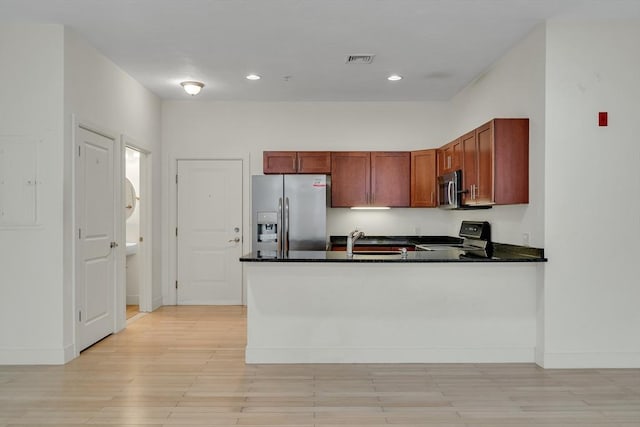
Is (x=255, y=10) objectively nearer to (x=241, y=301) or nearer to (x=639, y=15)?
(x=639, y=15)

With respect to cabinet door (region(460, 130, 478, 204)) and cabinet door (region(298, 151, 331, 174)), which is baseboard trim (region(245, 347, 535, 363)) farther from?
cabinet door (region(298, 151, 331, 174))

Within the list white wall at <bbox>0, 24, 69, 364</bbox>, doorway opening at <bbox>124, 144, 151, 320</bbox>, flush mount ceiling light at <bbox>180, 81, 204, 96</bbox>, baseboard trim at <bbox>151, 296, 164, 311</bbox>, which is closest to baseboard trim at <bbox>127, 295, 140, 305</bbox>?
doorway opening at <bbox>124, 144, 151, 320</bbox>

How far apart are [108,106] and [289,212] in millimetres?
2381

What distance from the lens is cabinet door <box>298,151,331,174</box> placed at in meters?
6.39

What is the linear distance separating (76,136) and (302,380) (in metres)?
2.82

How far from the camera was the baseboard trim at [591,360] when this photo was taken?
381 centimetres

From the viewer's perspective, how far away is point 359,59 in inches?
190

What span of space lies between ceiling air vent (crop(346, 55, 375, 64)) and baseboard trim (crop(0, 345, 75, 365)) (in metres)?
3.72

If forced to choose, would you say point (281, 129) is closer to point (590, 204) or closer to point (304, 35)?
point (304, 35)

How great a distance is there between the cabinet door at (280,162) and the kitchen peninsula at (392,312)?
2609 millimetres

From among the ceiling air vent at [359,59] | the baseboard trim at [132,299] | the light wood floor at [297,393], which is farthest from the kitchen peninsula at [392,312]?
the baseboard trim at [132,299]

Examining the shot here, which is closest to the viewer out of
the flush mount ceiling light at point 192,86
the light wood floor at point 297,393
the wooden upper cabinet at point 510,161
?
the light wood floor at point 297,393

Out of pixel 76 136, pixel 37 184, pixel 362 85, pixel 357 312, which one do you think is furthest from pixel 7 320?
pixel 362 85

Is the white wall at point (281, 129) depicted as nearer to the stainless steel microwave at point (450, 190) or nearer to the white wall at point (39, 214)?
the stainless steel microwave at point (450, 190)
